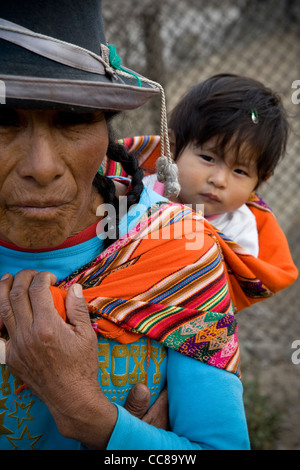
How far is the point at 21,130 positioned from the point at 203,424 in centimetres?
106

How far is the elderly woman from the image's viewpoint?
1292mm

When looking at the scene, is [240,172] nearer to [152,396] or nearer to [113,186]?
[113,186]

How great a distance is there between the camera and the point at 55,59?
1272 mm

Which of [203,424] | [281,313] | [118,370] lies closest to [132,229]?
[118,370]

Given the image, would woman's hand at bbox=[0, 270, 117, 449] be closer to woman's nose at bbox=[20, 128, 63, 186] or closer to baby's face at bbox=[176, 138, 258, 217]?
woman's nose at bbox=[20, 128, 63, 186]

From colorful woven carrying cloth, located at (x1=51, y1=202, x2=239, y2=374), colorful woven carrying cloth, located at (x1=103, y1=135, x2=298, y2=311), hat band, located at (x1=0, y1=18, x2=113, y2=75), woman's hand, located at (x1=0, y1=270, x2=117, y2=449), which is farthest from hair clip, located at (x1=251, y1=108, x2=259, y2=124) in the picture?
woman's hand, located at (x1=0, y1=270, x2=117, y2=449)

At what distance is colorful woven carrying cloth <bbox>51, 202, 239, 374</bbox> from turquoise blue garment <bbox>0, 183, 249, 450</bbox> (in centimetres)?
5

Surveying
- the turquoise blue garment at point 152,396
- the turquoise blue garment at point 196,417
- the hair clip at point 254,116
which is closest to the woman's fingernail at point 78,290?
the turquoise blue garment at point 152,396

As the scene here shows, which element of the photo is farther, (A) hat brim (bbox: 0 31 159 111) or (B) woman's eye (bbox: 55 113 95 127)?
(B) woman's eye (bbox: 55 113 95 127)

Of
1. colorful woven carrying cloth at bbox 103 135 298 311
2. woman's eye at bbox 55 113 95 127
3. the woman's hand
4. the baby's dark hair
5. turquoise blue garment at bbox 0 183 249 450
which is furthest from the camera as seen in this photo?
the baby's dark hair

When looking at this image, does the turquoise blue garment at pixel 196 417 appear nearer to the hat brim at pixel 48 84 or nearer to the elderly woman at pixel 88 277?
the elderly woman at pixel 88 277

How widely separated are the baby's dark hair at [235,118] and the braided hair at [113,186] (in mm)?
687

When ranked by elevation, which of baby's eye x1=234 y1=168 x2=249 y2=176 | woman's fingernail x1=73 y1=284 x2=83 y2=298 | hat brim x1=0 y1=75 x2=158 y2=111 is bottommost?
woman's fingernail x1=73 y1=284 x2=83 y2=298

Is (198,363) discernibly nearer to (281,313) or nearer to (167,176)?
(167,176)
